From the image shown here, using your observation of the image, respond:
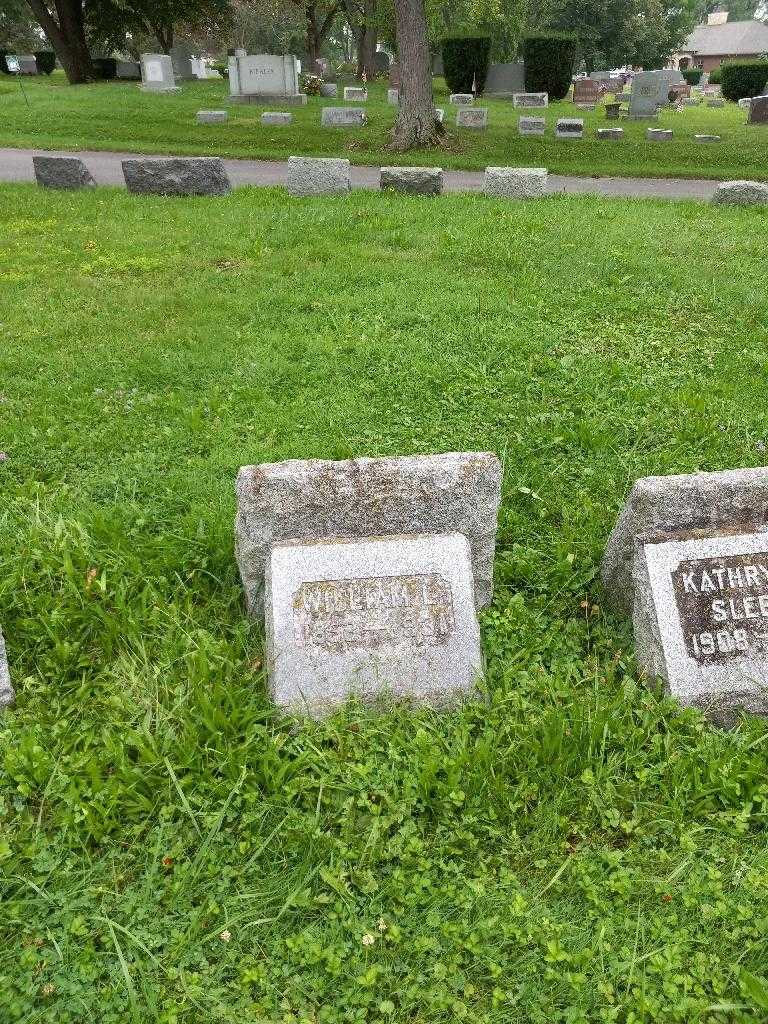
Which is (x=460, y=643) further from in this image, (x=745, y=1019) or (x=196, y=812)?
(x=745, y=1019)

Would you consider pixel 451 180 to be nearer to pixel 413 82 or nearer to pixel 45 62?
pixel 413 82

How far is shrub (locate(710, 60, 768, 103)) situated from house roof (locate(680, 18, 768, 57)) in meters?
39.7

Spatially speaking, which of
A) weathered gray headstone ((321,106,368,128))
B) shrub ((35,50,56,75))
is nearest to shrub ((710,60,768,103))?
weathered gray headstone ((321,106,368,128))

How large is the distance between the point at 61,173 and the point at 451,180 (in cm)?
648

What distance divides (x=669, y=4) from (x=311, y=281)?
50.0 meters

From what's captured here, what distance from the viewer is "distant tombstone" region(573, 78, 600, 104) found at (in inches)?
1134

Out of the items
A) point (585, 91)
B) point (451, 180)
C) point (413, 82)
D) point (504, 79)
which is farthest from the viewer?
point (504, 79)

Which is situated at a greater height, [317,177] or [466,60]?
[466,60]

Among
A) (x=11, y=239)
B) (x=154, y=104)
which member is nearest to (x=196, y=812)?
(x=11, y=239)

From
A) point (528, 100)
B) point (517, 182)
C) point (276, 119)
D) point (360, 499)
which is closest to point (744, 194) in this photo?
point (517, 182)

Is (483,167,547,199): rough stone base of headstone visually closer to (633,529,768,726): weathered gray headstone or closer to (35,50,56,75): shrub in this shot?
(633,529,768,726): weathered gray headstone

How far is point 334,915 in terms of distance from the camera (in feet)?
7.74

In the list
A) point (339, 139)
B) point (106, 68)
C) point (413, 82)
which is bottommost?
point (339, 139)

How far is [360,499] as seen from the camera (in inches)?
122
